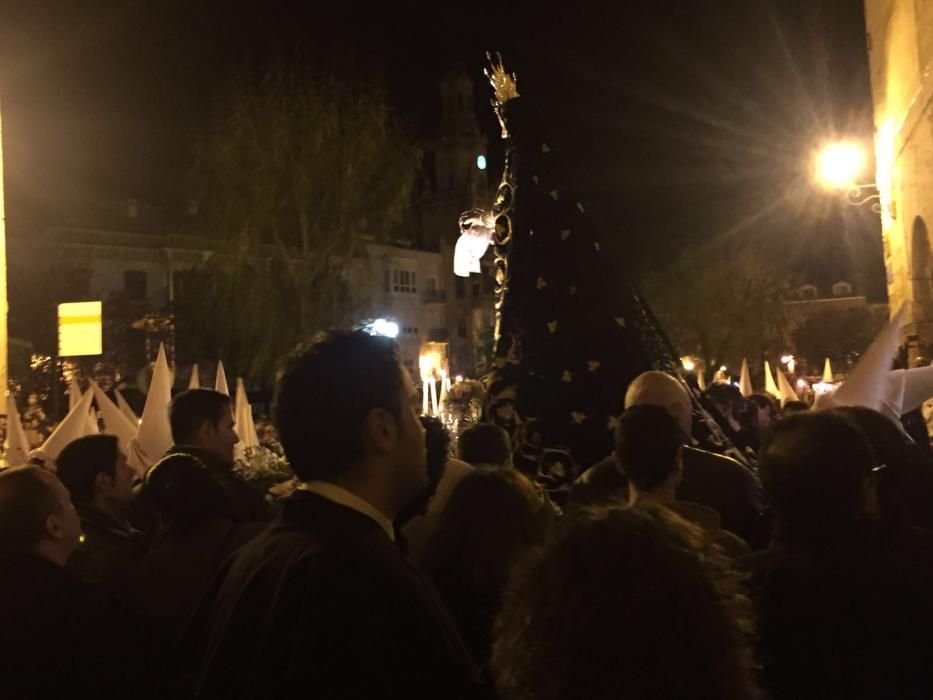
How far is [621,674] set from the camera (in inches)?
75.5

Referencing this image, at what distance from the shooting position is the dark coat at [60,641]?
10.5 ft

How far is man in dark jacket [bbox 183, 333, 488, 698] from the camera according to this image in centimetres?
190

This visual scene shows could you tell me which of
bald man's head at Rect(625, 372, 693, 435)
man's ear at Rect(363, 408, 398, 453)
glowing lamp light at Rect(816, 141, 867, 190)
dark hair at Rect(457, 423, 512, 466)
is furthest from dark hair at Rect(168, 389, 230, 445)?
glowing lamp light at Rect(816, 141, 867, 190)

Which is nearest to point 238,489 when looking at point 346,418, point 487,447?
point 487,447

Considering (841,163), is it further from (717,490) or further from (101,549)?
(101,549)

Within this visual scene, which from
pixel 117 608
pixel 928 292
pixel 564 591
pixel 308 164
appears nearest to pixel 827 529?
pixel 564 591

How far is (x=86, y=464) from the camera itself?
17.3 feet

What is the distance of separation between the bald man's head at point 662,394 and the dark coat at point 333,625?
3.15 m

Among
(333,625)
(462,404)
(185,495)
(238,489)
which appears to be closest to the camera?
(333,625)

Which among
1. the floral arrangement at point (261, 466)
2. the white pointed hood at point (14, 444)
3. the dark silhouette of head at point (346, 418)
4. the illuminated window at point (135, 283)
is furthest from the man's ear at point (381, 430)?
the illuminated window at point (135, 283)

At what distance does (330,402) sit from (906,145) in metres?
14.9

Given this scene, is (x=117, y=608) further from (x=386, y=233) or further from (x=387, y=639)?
(x=386, y=233)

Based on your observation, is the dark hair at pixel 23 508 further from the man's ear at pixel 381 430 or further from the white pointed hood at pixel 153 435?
the white pointed hood at pixel 153 435

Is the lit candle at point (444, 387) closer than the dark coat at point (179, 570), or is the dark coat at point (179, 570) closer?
the dark coat at point (179, 570)
